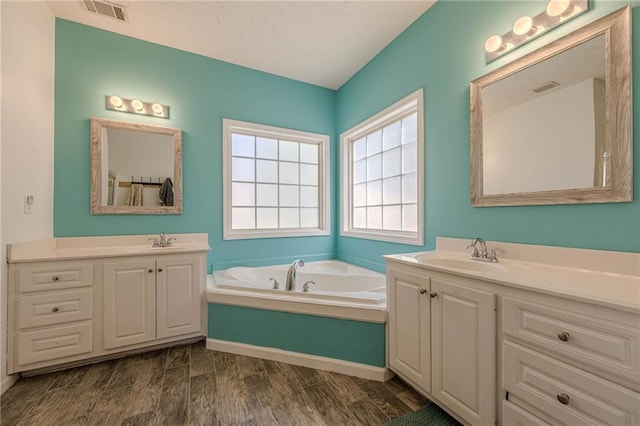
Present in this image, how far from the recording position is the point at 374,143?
2963 mm

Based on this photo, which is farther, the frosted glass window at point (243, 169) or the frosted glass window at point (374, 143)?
the frosted glass window at point (243, 169)

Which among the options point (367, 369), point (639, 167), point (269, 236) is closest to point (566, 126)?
point (639, 167)

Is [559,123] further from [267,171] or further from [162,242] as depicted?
[162,242]

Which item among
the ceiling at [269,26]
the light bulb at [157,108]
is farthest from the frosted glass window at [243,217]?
the ceiling at [269,26]

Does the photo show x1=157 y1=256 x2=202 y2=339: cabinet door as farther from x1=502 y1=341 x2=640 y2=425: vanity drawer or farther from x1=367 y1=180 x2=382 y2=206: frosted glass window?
x1=502 y1=341 x2=640 y2=425: vanity drawer

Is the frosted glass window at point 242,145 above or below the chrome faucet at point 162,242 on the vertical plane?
above

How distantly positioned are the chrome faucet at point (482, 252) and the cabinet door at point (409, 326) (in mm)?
445

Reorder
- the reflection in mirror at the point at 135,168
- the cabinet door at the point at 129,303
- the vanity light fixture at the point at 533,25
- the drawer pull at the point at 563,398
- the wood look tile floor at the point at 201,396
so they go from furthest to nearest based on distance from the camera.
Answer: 1. the reflection in mirror at the point at 135,168
2. the cabinet door at the point at 129,303
3. the wood look tile floor at the point at 201,396
4. the vanity light fixture at the point at 533,25
5. the drawer pull at the point at 563,398

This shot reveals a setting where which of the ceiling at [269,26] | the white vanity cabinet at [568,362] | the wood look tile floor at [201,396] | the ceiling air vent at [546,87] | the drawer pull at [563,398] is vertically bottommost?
the wood look tile floor at [201,396]

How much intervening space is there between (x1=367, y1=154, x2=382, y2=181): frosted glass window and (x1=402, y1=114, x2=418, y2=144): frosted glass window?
389 mm

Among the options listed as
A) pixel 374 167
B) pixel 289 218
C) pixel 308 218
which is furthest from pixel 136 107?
pixel 374 167

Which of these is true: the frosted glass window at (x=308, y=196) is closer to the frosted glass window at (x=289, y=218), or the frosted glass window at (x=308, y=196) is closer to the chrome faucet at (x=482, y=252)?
the frosted glass window at (x=289, y=218)

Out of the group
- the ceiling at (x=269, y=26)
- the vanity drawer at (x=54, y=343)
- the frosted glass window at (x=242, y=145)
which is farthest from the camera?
the frosted glass window at (x=242, y=145)

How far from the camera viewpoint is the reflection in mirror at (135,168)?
93.1 inches
